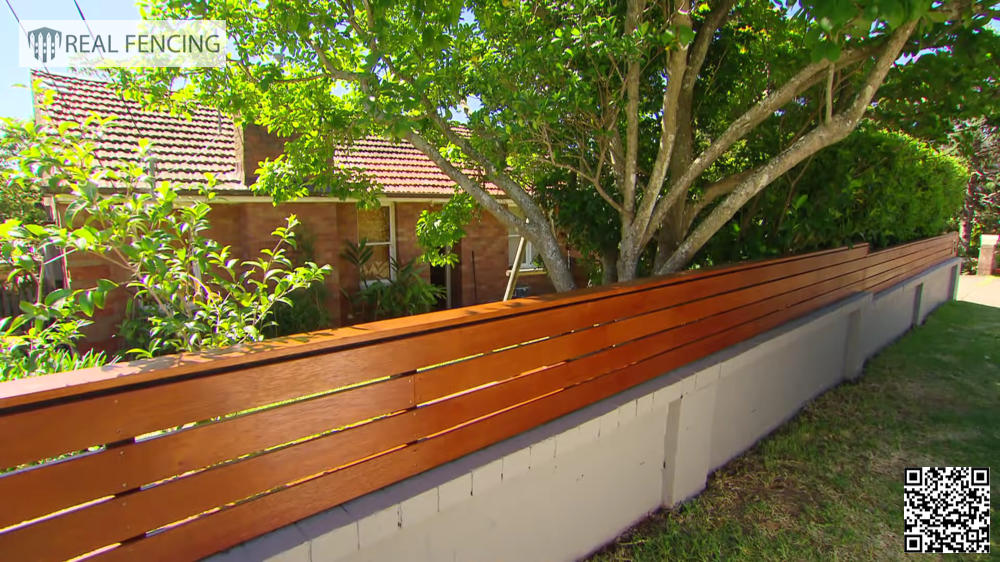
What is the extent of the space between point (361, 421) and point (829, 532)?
10.4 feet

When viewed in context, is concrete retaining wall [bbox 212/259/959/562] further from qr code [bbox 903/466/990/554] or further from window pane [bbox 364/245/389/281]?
window pane [bbox 364/245/389/281]

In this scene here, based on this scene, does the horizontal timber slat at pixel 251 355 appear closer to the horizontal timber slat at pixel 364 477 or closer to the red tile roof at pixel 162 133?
the horizontal timber slat at pixel 364 477

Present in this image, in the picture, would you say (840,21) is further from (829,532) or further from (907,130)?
(907,130)

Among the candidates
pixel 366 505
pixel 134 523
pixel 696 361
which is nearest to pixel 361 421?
pixel 366 505

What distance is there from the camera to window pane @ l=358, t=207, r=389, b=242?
30.2 ft

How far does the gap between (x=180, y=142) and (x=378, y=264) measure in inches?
142

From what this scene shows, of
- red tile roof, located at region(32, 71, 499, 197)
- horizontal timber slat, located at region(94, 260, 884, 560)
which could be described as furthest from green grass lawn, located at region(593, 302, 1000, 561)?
red tile roof, located at region(32, 71, 499, 197)

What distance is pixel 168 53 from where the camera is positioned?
4113mm

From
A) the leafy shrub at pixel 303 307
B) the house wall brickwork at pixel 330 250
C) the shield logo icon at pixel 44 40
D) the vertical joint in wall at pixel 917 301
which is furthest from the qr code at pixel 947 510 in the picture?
the shield logo icon at pixel 44 40

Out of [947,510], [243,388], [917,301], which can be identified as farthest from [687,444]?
[917,301]

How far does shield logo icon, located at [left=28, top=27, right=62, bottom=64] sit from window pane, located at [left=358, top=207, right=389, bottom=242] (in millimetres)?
4468

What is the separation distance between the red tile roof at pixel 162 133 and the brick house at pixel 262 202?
0.5 inches

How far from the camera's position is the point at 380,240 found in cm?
944

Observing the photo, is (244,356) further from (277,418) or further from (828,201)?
(828,201)
